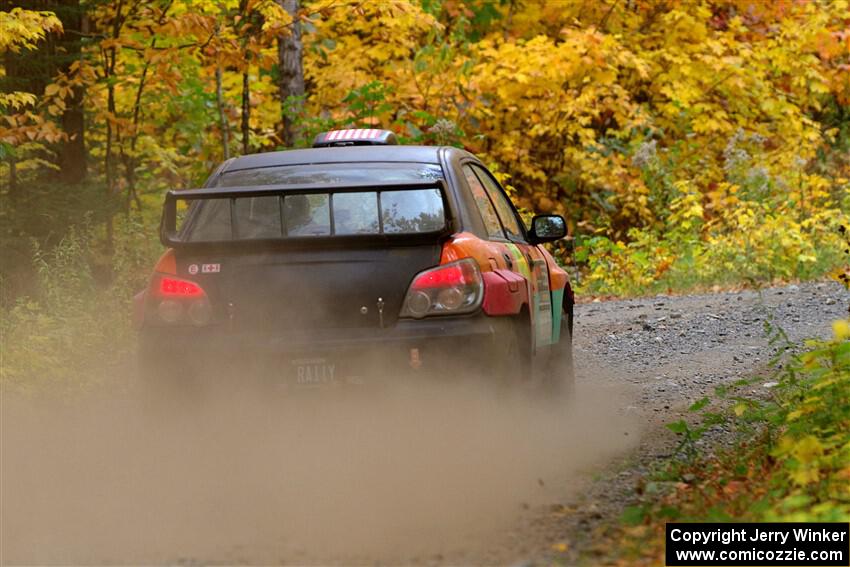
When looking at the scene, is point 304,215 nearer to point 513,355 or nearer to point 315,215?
point 315,215

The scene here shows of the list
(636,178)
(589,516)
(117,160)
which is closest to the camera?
(589,516)

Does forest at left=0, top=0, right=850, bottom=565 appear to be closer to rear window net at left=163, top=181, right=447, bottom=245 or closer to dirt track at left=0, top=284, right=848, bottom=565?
dirt track at left=0, top=284, right=848, bottom=565

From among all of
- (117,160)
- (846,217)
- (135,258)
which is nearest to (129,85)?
(117,160)

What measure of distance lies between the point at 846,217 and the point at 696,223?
81.6 inches

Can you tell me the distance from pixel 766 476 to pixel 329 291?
6.92 ft

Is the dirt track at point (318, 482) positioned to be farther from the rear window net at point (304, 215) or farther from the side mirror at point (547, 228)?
the side mirror at point (547, 228)

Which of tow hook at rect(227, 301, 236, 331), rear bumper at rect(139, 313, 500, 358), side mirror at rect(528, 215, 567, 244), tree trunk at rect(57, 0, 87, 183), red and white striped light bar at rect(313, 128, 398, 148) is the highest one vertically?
tree trunk at rect(57, 0, 87, 183)

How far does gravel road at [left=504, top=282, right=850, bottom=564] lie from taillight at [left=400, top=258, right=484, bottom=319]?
0.97 m

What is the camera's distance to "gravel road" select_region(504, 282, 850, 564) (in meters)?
5.18

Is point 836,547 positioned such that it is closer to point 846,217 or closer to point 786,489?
point 786,489

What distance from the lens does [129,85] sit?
1582 centimetres

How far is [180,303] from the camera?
5855 millimetres

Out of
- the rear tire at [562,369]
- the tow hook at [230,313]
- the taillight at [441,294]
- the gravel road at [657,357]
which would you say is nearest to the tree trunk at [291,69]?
the gravel road at [657,357]

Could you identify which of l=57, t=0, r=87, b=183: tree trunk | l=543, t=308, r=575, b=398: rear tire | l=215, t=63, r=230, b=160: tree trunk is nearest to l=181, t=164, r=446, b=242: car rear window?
l=543, t=308, r=575, b=398: rear tire
